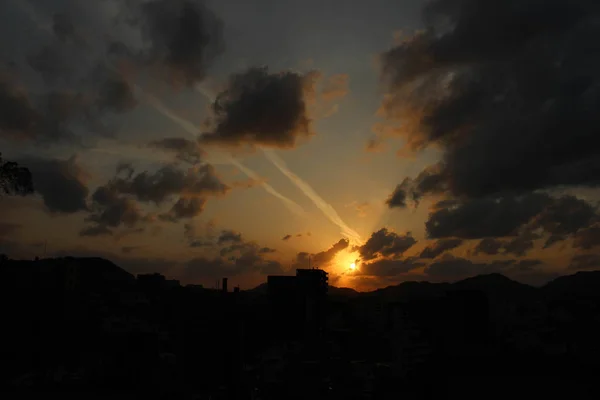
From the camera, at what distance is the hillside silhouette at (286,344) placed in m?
48.2

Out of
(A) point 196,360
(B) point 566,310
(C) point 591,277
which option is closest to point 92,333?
(A) point 196,360

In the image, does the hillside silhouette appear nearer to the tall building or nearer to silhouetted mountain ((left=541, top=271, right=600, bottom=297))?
the tall building

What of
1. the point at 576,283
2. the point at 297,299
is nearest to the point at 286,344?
the point at 297,299

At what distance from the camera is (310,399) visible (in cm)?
4628

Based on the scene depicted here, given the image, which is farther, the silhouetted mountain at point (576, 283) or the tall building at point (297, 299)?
the silhouetted mountain at point (576, 283)

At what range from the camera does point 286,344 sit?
60250mm

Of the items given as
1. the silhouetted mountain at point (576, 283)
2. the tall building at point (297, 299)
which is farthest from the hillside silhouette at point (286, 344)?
the silhouetted mountain at point (576, 283)

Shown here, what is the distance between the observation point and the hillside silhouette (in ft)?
158

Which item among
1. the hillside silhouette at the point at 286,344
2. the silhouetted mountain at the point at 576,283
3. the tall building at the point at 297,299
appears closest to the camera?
the hillside silhouette at the point at 286,344

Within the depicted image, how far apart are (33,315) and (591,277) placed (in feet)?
581

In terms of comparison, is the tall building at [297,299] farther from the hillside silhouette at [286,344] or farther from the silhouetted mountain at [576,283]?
the silhouetted mountain at [576,283]

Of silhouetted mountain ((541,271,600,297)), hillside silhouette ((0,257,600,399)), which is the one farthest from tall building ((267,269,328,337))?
silhouetted mountain ((541,271,600,297))

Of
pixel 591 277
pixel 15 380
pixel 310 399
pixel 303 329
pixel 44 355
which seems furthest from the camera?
pixel 591 277

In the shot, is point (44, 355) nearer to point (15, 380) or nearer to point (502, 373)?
point (15, 380)
